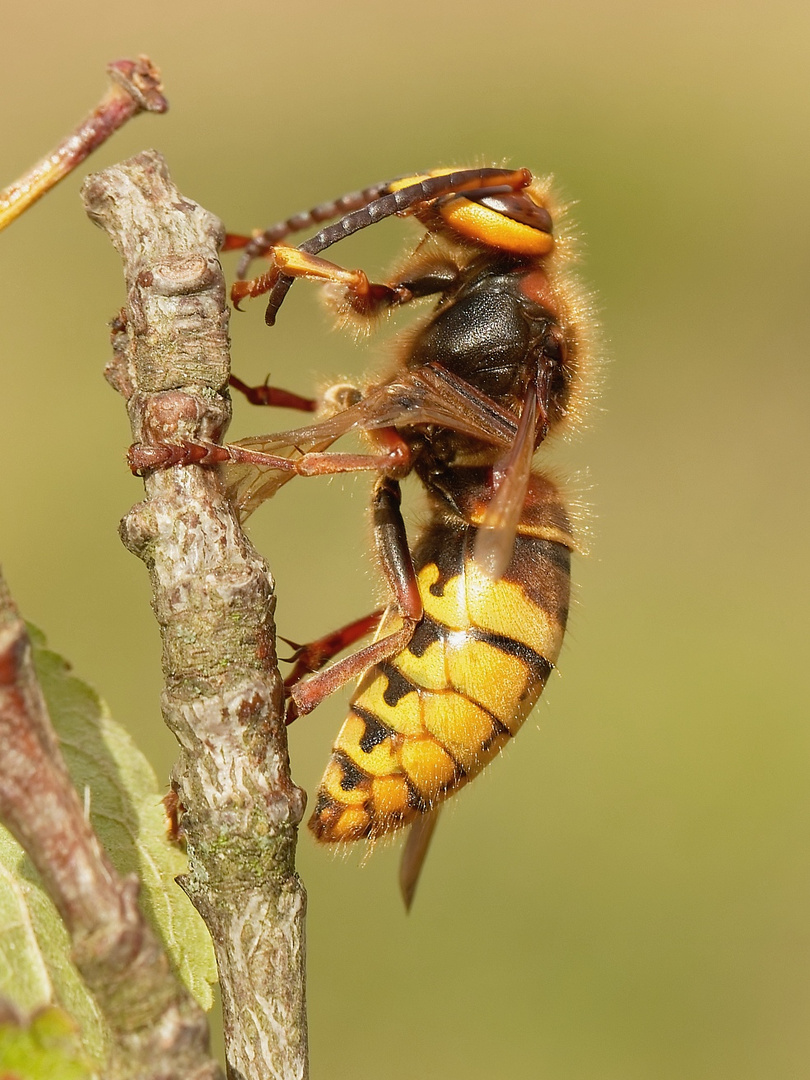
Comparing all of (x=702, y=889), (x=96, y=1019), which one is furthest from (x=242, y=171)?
(x=96, y=1019)

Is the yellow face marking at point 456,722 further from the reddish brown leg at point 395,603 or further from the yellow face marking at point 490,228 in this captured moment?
the yellow face marking at point 490,228

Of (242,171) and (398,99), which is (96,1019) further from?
(398,99)

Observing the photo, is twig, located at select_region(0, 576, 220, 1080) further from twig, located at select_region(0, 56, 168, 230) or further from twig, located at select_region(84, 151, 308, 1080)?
twig, located at select_region(0, 56, 168, 230)

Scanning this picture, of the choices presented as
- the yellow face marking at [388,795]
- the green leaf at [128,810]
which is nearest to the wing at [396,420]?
the green leaf at [128,810]

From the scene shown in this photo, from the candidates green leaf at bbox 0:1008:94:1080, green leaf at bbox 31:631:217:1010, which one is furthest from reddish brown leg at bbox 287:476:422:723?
green leaf at bbox 0:1008:94:1080

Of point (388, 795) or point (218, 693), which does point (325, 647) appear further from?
point (218, 693)
